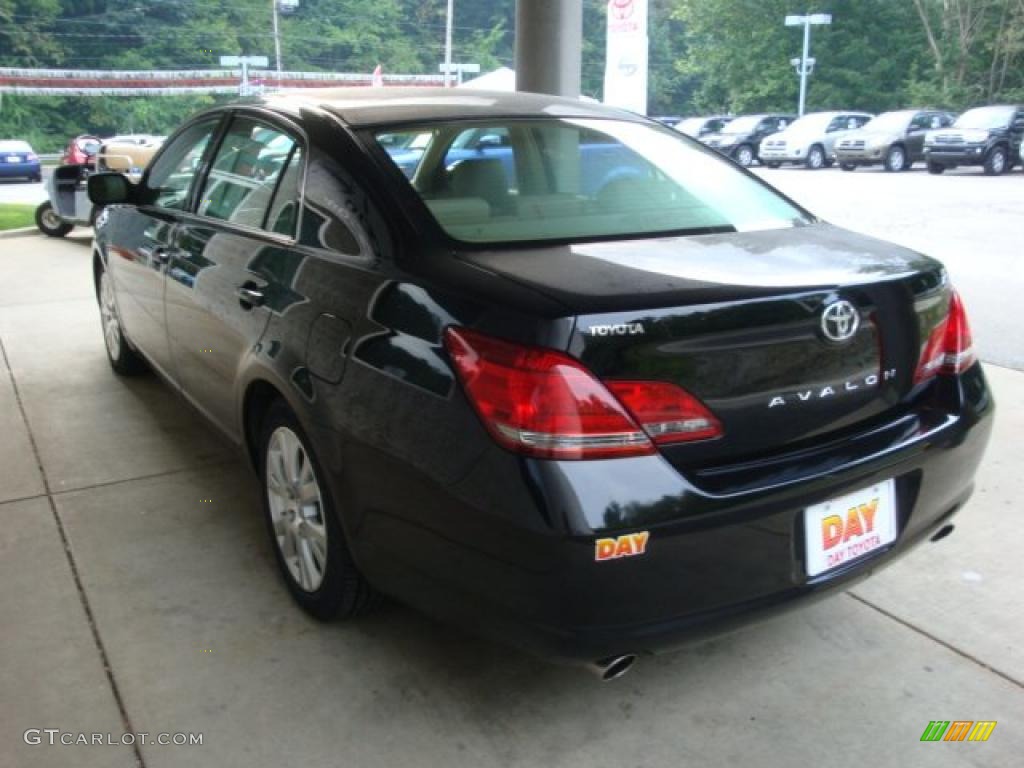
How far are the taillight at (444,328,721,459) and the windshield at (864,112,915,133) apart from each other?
25.1 m

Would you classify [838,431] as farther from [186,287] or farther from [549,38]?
[549,38]

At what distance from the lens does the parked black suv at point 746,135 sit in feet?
98.4

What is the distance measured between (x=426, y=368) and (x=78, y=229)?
42.3ft

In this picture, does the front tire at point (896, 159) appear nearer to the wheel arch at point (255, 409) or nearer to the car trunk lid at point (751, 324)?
the car trunk lid at point (751, 324)

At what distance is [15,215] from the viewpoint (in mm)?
15992

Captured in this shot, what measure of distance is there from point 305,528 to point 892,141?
24.7 m

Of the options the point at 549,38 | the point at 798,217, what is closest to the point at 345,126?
the point at 798,217

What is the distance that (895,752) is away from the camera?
2.31m

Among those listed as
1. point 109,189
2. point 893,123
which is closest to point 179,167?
point 109,189

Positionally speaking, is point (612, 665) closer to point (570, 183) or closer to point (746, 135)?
point (570, 183)

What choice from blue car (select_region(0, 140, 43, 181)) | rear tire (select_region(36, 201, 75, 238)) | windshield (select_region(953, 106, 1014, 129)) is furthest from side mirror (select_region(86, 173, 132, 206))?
blue car (select_region(0, 140, 43, 181))

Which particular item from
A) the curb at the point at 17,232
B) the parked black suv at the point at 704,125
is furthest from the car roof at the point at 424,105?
the parked black suv at the point at 704,125

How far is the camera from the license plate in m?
2.22

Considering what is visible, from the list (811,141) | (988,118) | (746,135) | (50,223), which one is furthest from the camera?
(746,135)
